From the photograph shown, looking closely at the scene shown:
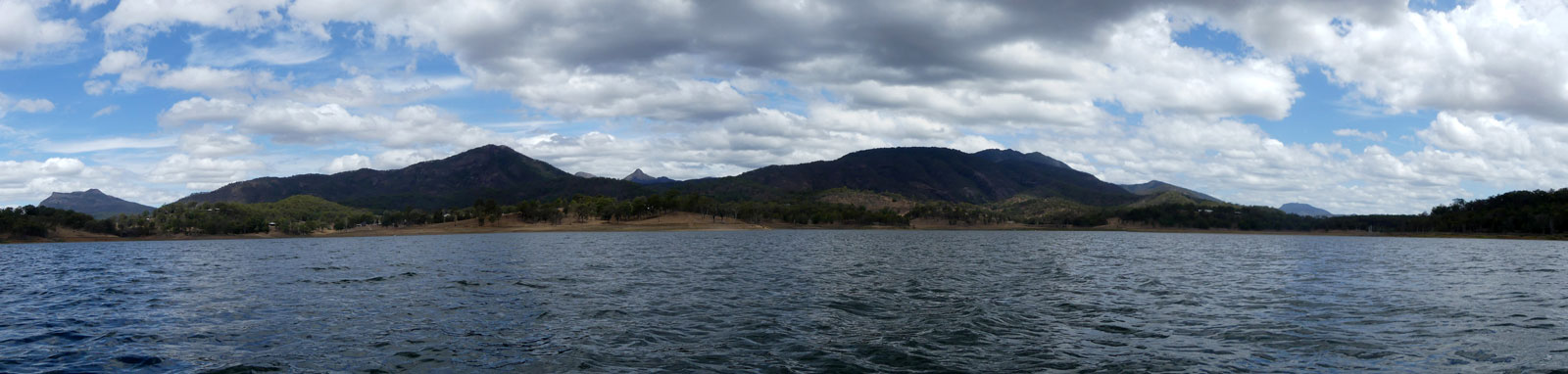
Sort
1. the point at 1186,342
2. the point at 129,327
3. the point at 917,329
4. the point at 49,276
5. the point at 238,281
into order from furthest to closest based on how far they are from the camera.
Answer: the point at 49,276
the point at 238,281
the point at 129,327
the point at 917,329
the point at 1186,342

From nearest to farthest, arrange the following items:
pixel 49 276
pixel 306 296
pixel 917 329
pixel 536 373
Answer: pixel 536 373, pixel 917 329, pixel 306 296, pixel 49 276

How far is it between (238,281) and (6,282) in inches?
784

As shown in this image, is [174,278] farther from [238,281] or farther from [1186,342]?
[1186,342]

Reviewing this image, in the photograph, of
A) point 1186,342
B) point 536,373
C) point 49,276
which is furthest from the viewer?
point 49,276

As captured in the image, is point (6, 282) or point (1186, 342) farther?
point (6, 282)

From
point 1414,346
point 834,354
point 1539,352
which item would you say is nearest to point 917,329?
point 834,354

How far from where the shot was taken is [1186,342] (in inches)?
1041

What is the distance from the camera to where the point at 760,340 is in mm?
26812

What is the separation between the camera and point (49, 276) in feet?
220

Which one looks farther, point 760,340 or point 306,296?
point 306,296

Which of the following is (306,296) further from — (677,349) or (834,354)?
(834,354)

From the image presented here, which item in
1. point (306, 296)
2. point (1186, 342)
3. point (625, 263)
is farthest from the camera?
point (625, 263)

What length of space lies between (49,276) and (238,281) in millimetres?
26875

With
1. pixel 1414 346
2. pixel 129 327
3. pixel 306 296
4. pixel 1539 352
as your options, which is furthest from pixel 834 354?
pixel 306 296
